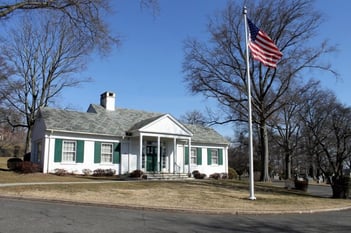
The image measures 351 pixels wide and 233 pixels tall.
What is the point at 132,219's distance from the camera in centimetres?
982

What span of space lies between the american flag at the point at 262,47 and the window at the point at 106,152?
638 inches

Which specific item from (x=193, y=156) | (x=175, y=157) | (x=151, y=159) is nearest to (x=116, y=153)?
(x=151, y=159)

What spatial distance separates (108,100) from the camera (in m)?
32.8

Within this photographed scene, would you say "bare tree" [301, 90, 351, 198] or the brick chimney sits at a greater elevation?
the brick chimney

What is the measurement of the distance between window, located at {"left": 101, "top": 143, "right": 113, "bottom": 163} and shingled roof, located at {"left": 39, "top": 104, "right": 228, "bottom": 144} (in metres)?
1.01

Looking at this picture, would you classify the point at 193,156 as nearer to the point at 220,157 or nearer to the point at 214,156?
the point at 214,156

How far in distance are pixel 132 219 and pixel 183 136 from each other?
67.0 feet

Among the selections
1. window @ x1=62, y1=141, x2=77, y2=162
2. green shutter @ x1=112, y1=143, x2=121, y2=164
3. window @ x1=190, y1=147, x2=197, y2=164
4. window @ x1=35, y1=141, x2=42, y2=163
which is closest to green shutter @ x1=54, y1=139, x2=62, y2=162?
window @ x1=62, y1=141, x2=77, y2=162

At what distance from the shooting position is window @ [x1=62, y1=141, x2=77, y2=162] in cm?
2592

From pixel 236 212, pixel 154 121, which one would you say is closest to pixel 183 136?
pixel 154 121

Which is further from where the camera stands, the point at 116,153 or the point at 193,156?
the point at 193,156

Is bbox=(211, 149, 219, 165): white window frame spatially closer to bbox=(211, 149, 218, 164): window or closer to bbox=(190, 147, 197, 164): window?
bbox=(211, 149, 218, 164): window

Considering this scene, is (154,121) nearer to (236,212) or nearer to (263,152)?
(263,152)

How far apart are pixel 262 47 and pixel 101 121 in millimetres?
17370
